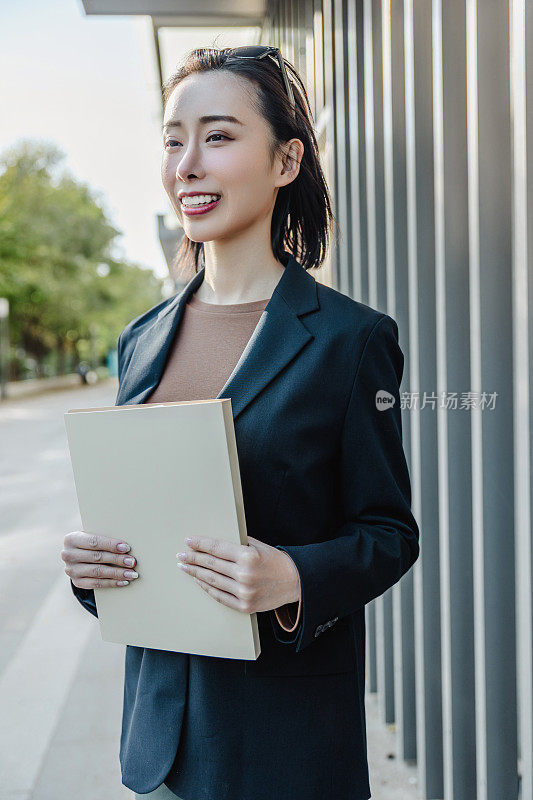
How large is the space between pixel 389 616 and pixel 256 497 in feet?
7.15

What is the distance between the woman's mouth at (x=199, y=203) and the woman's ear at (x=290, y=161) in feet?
0.47

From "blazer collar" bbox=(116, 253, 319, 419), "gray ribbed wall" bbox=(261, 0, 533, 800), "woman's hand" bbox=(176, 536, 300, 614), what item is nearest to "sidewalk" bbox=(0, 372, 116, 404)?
"gray ribbed wall" bbox=(261, 0, 533, 800)

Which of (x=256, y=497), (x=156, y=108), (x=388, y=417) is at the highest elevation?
(x=156, y=108)

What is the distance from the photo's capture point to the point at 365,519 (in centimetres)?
A: 125

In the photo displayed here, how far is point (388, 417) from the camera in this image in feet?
4.17

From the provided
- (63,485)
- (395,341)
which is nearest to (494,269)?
(395,341)

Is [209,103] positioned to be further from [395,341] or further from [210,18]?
[210,18]

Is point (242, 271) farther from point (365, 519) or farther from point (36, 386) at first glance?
point (36, 386)

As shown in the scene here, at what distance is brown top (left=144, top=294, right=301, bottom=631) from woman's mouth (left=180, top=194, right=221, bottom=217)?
7.6 inches

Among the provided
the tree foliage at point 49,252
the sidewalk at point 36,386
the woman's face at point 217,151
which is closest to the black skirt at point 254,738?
the woman's face at point 217,151

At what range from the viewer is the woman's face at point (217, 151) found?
4.18ft

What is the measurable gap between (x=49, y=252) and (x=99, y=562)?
106 feet

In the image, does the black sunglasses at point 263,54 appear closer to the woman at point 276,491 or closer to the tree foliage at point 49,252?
the woman at point 276,491

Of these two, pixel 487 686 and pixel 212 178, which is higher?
pixel 212 178
